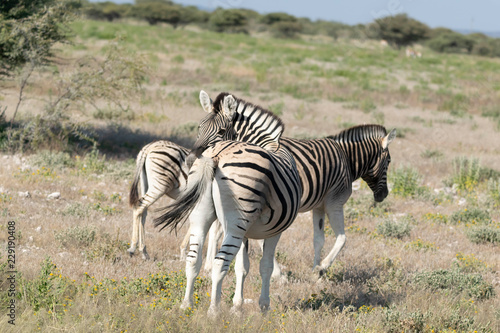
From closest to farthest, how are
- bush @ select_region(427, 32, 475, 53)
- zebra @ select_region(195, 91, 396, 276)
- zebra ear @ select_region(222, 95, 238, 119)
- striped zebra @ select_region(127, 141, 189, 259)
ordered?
zebra ear @ select_region(222, 95, 238, 119) → zebra @ select_region(195, 91, 396, 276) → striped zebra @ select_region(127, 141, 189, 259) → bush @ select_region(427, 32, 475, 53)

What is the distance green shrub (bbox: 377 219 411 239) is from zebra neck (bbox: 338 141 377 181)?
1780 mm

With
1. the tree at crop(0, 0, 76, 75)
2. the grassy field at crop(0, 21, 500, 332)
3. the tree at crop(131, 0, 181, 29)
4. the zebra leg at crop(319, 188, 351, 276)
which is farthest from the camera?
the tree at crop(131, 0, 181, 29)

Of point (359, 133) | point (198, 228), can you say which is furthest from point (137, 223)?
point (359, 133)

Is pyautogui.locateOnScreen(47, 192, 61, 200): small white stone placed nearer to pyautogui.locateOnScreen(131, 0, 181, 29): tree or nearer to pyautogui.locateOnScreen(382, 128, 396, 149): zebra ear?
pyautogui.locateOnScreen(382, 128, 396, 149): zebra ear

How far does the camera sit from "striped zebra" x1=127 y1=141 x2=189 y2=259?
22.6ft

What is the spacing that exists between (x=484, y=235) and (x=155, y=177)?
17.5ft

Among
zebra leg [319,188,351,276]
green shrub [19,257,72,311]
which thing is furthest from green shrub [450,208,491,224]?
green shrub [19,257,72,311]

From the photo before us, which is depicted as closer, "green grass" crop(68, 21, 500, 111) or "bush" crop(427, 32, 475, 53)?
"green grass" crop(68, 21, 500, 111)

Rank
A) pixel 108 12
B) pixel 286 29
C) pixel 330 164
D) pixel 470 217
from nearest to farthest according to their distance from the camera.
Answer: pixel 330 164 → pixel 470 217 → pixel 286 29 → pixel 108 12

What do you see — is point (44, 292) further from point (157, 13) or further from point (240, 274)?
point (157, 13)

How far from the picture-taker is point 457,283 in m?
6.24

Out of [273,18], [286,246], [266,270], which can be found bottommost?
[286,246]

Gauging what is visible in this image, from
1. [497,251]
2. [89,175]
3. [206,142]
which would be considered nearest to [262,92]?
[89,175]

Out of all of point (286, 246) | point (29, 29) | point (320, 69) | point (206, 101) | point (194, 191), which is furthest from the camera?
point (320, 69)
